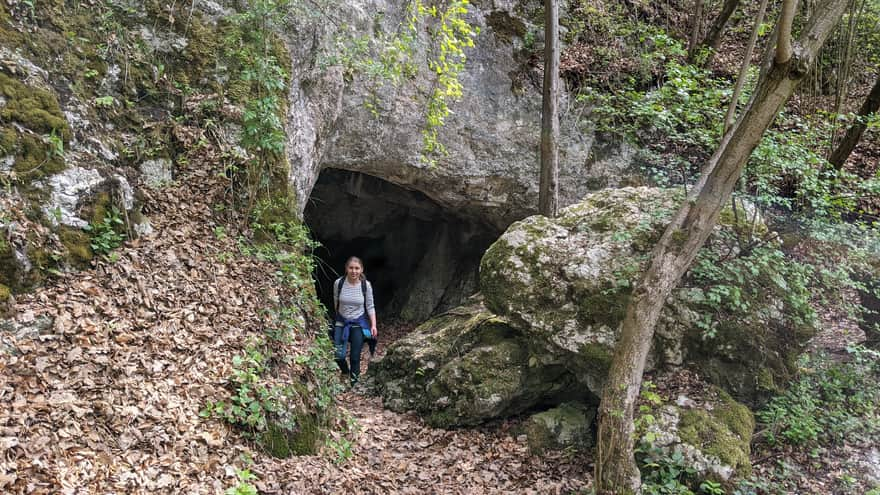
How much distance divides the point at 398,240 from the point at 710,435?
35.4 ft

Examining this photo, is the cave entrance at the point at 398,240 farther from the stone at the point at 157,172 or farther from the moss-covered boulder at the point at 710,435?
the moss-covered boulder at the point at 710,435

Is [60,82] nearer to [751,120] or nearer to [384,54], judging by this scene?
[384,54]

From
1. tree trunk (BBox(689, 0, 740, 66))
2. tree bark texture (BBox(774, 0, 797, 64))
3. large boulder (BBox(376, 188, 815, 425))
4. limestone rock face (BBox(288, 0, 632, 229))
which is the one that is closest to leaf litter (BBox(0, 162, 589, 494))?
large boulder (BBox(376, 188, 815, 425))

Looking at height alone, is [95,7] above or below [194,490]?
above

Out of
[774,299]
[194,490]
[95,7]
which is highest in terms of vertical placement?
[95,7]

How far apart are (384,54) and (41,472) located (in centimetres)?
633

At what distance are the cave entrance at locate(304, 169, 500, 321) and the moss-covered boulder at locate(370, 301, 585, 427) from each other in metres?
4.71

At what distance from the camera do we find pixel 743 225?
5801mm

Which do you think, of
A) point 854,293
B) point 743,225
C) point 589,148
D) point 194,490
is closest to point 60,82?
point 194,490

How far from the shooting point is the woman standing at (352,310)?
652cm

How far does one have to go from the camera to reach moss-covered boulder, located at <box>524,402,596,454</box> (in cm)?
559

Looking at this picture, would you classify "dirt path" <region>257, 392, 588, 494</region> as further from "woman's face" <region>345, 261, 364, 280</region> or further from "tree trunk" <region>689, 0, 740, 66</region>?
"tree trunk" <region>689, 0, 740, 66</region>

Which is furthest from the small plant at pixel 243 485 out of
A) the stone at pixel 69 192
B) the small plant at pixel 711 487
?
the small plant at pixel 711 487

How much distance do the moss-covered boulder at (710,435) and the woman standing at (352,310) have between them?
354 cm
